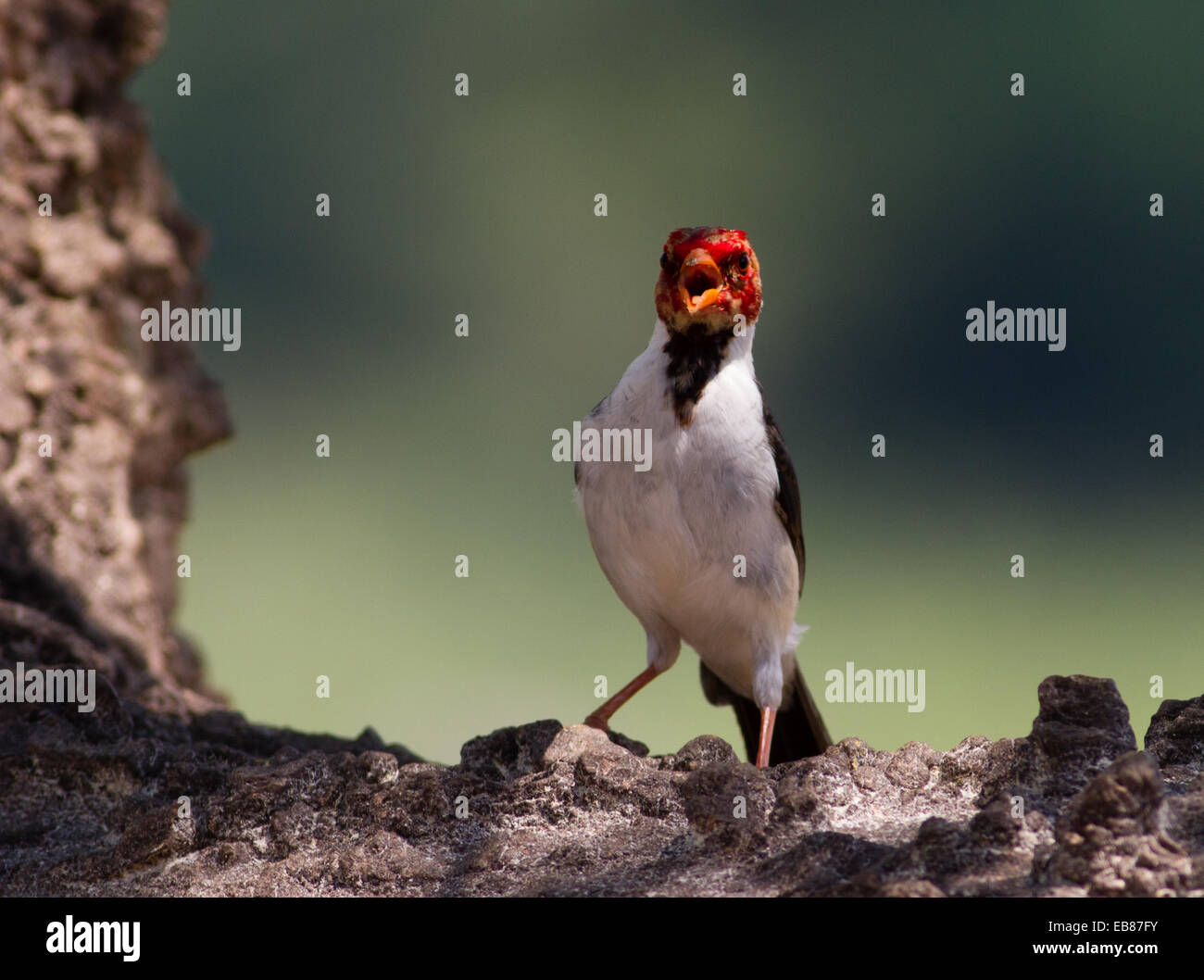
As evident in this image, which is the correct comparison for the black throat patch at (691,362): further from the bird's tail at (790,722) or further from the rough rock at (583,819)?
the bird's tail at (790,722)

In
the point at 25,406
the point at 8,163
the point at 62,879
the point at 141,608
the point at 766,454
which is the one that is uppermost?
the point at 8,163

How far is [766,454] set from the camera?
420 cm

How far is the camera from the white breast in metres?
4.05

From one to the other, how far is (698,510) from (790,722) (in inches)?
51.8

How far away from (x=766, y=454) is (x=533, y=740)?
3.87 feet

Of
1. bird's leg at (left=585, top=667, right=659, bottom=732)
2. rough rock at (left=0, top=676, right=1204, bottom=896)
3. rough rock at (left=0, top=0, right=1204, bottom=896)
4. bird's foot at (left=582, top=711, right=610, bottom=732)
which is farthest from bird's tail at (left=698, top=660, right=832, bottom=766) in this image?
rough rock at (left=0, top=676, right=1204, bottom=896)

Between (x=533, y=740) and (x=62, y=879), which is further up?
(x=533, y=740)

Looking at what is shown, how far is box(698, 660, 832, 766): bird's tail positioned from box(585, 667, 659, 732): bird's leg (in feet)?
1.45
